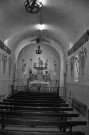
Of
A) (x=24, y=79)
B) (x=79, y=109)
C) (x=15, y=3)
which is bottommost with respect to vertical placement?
(x=79, y=109)

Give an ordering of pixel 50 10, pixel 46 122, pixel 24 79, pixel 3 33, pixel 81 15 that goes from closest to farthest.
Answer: pixel 46 122 → pixel 81 15 → pixel 50 10 → pixel 3 33 → pixel 24 79

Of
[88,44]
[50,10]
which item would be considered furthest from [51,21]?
[88,44]

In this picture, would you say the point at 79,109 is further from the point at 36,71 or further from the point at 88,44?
the point at 36,71

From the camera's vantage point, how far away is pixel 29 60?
22641 millimetres

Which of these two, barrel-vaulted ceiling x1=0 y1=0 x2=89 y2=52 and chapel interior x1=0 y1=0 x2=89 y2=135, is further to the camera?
barrel-vaulted ceiling x1=0 y1=0 x2=89 y2=52

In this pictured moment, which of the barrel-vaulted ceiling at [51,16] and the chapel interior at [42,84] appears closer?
the chapel interior at [42,84]

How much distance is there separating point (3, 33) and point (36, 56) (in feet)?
32.8

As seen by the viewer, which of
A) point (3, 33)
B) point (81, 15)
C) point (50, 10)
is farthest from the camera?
point (3, 33)

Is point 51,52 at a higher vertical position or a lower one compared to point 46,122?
higher

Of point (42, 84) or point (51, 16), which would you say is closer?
point (51, 16)

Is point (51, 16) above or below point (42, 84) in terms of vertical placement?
above

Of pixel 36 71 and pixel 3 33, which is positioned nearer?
pixel 3 33

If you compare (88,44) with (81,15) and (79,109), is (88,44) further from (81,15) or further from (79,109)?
(79,109)

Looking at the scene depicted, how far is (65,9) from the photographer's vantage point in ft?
34.1
